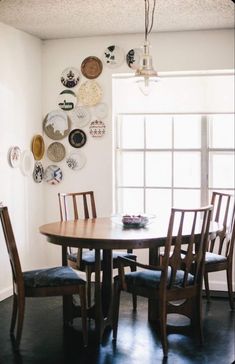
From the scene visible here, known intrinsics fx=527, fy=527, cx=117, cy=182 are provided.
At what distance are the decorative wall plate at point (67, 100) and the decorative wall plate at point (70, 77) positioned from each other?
2.9 inches

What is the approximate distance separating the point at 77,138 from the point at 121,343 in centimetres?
226

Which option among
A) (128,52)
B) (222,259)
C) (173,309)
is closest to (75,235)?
(173,309)

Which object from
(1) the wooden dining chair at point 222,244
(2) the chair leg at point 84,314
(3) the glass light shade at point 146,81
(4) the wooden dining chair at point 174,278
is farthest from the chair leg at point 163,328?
(3) the glass light shade at point 146,81

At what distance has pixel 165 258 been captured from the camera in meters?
3.31

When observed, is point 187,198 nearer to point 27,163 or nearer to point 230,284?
point 230,284

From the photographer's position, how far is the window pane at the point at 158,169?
5.13 meters

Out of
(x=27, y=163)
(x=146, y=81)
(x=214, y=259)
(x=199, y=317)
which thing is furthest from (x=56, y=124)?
(x=199, y=317)

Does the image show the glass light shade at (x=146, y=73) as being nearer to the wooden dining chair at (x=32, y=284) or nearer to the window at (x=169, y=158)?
the wooden dining chair at (x=32, y=284)

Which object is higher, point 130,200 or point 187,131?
point 187,131

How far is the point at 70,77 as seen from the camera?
17.0 feet

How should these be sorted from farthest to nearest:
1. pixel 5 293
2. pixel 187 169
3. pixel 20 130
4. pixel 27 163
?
pixel 187 169
pixel 27 163
pixel 20 130
pixel 5 293

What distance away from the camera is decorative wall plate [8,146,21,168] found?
15.4ft

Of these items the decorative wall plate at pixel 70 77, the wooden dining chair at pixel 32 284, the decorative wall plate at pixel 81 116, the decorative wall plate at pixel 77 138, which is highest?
the decorative wall plate at pixel 70 77

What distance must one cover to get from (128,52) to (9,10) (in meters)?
1.28
